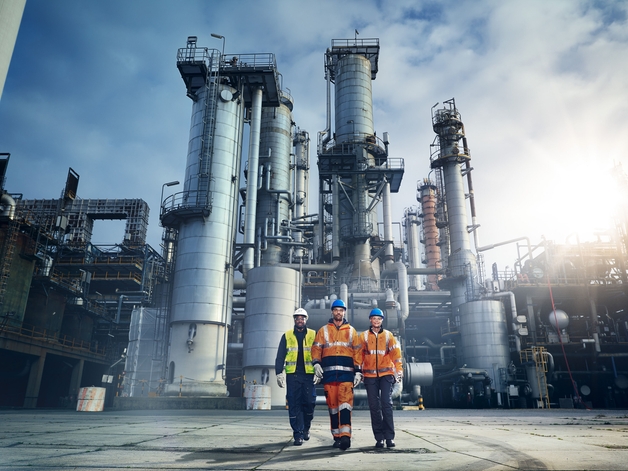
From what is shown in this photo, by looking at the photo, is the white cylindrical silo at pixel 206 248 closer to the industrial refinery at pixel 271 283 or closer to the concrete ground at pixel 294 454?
the industrial refinery at pixel 271 283

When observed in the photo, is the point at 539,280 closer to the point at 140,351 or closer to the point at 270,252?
the point at 270,252

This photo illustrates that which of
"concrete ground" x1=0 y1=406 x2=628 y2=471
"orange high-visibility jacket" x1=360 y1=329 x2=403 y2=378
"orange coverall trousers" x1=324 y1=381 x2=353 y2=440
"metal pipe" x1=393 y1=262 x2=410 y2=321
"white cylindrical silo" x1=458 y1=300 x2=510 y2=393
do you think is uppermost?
"metal pipe" x1=393 y1=262 x2=410 y2=321

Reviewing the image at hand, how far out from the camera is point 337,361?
671 centimetres

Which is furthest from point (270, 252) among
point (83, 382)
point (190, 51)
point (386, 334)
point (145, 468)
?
point (145, 468)

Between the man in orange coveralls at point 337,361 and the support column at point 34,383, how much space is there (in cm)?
2980

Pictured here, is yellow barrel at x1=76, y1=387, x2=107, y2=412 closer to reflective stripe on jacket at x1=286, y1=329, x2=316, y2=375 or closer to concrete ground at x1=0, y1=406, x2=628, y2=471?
concrete ground at x1=0, y1=406, x2=628, y2=471

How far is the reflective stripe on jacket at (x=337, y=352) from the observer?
262 inches

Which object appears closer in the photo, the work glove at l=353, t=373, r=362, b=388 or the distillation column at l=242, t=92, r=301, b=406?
the work glove at l=353, t=373, r=362, b=388

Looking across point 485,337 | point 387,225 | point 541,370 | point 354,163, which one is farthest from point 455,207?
point 541,370

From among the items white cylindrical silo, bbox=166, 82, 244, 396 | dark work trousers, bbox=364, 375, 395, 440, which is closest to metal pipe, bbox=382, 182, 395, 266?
white cylindrical silo, bbox=166, 82, 244, 396

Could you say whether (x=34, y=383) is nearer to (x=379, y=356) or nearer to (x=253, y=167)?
(x=253, y=167)

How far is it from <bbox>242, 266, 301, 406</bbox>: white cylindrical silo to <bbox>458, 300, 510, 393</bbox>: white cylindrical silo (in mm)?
14113

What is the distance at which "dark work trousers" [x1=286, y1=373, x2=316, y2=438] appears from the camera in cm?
677

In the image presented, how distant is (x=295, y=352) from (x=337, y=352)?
0.81m
